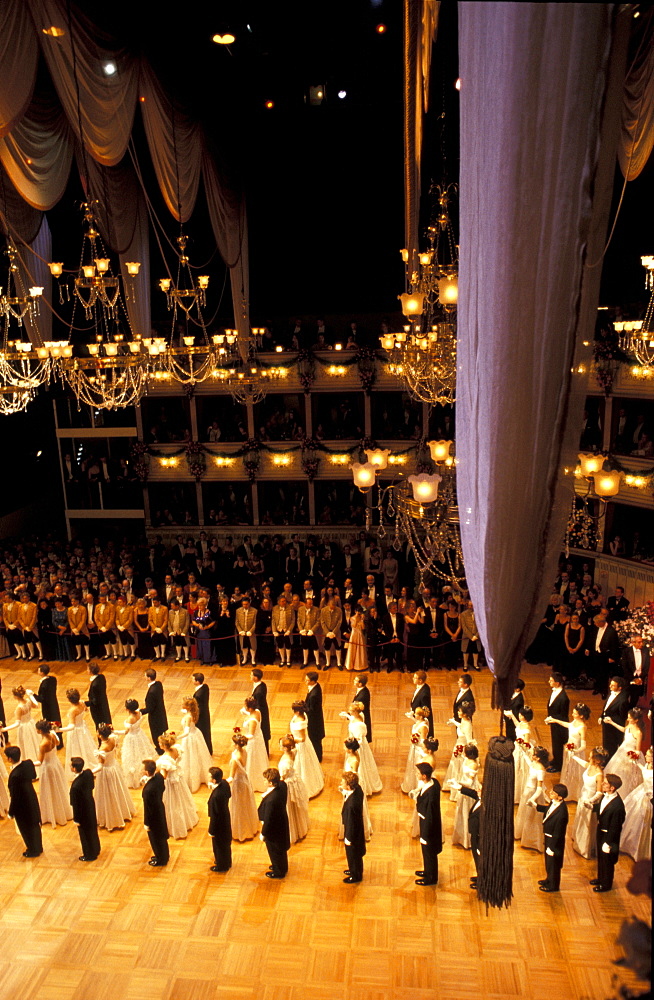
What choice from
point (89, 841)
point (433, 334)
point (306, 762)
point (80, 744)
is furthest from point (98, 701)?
point (433, 334)

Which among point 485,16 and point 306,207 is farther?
point 306,207

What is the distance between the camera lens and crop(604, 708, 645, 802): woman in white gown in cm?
781

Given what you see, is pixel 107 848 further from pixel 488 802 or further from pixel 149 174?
pixel 149 174

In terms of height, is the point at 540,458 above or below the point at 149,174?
below

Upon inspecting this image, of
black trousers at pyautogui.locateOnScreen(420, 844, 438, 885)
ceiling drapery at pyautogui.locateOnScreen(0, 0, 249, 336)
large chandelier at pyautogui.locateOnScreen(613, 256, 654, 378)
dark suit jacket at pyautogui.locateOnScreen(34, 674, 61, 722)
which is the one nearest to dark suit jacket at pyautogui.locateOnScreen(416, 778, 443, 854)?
black trousers at pyautogui.locateOnScreen(420, 844, 438, 885)

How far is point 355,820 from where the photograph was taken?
7.22 metres

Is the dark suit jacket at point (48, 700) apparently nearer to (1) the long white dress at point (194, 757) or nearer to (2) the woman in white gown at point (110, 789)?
(2) the woman in white gown at point (110, 789)

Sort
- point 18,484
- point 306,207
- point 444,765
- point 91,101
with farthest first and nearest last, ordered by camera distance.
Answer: point 18,484 → point 306,207 → point 444,765 → point 91,101

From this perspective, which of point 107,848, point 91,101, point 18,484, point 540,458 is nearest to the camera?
point 540,458

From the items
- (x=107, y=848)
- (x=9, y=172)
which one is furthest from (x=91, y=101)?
(x=107, y=848)

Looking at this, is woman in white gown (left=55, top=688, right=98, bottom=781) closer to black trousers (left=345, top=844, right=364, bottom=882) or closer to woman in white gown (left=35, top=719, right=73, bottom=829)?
woman in white gown (left=35, top=719, right=73, bottom=829)

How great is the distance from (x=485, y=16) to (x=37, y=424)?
67.5ft

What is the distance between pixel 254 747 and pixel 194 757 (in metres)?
0.77

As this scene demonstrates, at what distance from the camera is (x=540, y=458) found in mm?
3107
